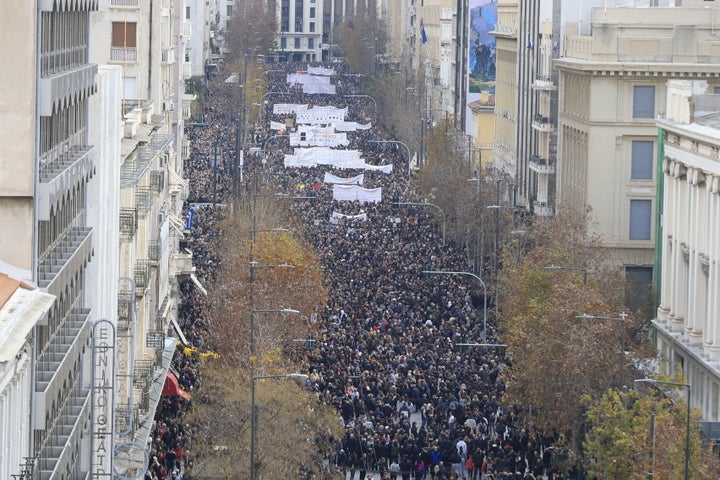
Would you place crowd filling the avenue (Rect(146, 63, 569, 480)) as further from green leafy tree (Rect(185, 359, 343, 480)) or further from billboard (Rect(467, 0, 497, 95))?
billboard (Rect(467, 0, 497, 95))

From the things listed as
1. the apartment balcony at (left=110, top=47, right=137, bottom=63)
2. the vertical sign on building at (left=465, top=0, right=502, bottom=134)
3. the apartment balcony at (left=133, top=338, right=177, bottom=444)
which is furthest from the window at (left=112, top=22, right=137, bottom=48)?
the vertical sign on building at (left=465, top=0, right=502, bottom=134)

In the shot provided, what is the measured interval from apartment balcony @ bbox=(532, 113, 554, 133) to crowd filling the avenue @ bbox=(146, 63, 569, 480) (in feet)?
21.5

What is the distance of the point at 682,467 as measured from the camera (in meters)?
39.9

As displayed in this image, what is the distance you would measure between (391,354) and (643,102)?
74.0 ft

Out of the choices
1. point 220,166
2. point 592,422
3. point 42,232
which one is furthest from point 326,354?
point 220,166

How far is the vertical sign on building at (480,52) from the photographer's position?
129m

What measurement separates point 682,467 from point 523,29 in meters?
66.5

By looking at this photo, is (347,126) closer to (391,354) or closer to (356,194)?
(356,194)

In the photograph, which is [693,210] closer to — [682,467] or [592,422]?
[592,422]

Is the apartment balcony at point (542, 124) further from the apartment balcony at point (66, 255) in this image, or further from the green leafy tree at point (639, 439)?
the apartment balcony at point (66, 255)

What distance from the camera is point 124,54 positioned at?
228 ft

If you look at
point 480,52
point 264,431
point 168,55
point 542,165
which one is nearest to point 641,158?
point 542,165

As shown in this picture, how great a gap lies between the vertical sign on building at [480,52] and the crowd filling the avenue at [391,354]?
19853 mm

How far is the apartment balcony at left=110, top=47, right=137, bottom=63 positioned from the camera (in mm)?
69062
